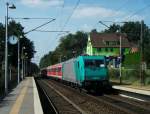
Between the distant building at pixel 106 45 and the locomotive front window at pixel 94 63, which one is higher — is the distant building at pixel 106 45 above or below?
above

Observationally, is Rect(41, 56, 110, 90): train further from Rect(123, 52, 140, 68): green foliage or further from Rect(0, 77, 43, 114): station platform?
Rect(123, 52, 140, 68): green foliage

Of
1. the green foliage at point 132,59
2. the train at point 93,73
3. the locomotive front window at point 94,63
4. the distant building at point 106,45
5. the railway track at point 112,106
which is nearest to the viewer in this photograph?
the railway track at point 112,106

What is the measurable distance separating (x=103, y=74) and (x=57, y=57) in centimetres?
15149

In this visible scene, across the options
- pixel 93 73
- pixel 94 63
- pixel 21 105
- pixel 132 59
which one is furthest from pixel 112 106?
pixel 132 59

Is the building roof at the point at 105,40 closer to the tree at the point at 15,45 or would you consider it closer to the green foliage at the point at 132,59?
the tree at the point at 15,45

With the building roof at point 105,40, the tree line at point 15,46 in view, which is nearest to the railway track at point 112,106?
the tree line at point 15,46

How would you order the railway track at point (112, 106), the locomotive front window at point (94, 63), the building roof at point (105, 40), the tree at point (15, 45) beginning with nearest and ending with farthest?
the railway track at point (112, 106) < the locomotive front window at point (94, 63) < the tree at point (15, 45) < the building roof at point (105, 40)

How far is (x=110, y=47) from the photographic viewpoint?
139625 mm

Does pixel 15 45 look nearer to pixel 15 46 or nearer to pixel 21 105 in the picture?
pixel 15 46

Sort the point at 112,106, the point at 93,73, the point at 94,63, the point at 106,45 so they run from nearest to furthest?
the point at 112,106, the point at 93,73, the point at 94,63, the point at 106,45

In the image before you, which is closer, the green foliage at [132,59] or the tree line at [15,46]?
the green foliage at [132,59]

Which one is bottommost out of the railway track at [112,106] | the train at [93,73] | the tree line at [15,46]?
the railway track at [112,106]

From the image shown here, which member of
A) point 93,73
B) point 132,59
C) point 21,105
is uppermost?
point 132,59

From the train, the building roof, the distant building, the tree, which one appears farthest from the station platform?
the building roof
